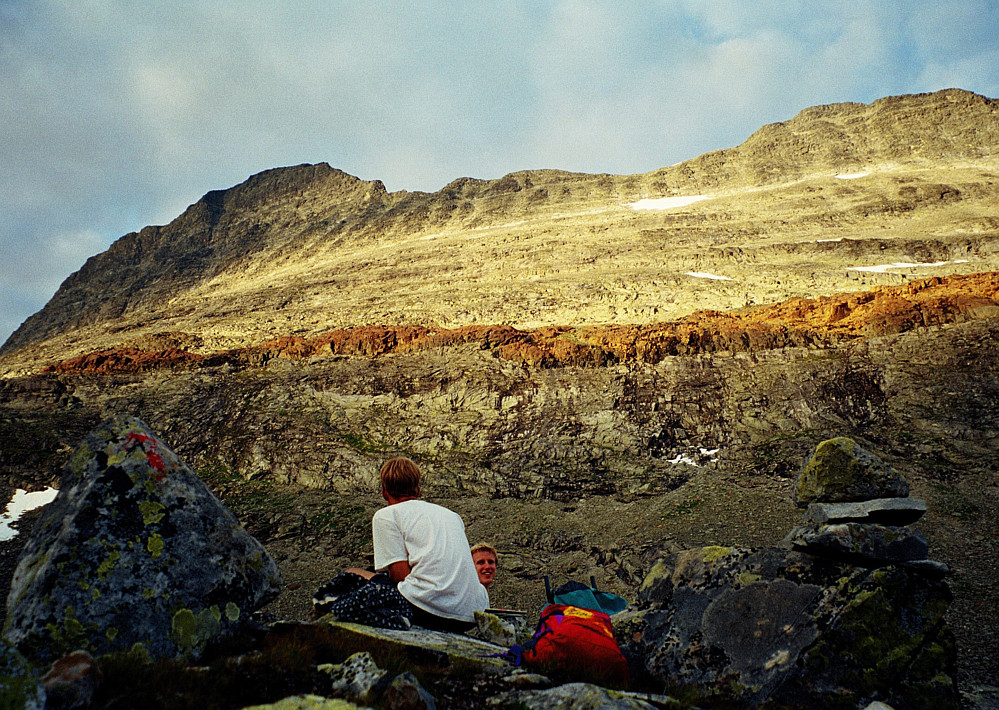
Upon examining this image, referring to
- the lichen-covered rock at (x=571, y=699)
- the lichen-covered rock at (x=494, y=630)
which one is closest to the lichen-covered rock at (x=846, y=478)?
the lichen-covered rock at (x=494, y=630)

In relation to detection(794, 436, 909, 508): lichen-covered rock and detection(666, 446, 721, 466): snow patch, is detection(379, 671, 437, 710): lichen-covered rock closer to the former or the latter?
detection(794, 436, 909, 508): lichen-covered rock

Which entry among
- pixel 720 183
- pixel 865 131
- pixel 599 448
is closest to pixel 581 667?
pixel 599 448

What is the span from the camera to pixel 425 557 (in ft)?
21.0

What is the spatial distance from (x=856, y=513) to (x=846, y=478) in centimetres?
242

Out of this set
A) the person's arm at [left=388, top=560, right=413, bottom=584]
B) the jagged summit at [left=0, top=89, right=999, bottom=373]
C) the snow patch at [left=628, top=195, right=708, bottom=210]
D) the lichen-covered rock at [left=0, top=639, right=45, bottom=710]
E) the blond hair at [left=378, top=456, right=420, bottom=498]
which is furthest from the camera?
the snow patch at [left=628, top=195, right=708, bottom=210]

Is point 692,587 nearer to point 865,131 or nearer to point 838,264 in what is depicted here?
point 838,264

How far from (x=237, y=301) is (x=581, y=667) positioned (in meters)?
57.2

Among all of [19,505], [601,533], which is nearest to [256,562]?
[601,533]

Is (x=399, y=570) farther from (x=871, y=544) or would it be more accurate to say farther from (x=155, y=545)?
(x=871, y=544)

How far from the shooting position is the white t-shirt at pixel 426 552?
6434 millimetres

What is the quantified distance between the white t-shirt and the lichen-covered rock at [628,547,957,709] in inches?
144

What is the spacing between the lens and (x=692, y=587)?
870 cm

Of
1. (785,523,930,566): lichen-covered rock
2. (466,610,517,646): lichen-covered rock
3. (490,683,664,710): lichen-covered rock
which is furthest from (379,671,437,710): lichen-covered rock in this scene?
(785,523,930,566): lichen-covered rock

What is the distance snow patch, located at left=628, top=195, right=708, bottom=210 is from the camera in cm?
6500
